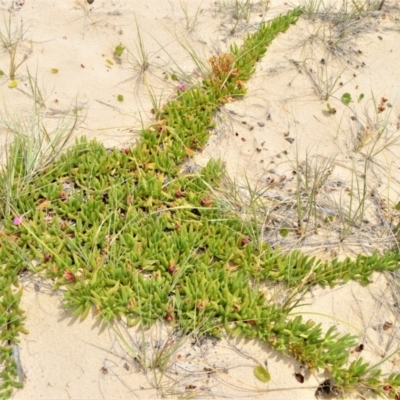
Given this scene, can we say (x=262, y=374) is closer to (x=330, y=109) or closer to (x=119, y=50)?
(x=330, y=109)

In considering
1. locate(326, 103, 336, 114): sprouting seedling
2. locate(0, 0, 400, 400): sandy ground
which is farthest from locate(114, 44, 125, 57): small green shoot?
locate(326, 103, 336, 114): sprouting seedling

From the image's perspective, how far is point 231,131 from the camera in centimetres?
402

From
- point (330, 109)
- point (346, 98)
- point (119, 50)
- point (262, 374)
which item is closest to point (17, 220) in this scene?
point (262, 374)

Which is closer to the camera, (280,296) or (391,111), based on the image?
(280,296)

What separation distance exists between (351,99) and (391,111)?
357 mm

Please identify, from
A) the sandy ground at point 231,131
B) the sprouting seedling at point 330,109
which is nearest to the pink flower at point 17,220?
the sandy ground at point 231,131

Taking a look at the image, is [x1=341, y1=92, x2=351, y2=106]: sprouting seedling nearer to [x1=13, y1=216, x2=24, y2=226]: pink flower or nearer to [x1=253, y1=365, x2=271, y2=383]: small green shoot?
[x1=253, y1=365, x2=271, y2=383]: small green shoot

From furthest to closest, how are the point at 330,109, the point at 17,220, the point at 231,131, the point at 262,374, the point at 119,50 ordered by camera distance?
the point at 119,50
the point at 330,109
the point at 231,131
the point at 17,220
the point at 262,374

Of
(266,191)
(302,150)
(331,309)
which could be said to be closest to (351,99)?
(302,150)

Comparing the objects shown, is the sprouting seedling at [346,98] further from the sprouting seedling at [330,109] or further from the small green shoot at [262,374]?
the small green shoot at [262,374]

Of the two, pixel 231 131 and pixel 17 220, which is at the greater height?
pixel 231 131

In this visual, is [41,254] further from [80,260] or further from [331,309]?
[331,309]

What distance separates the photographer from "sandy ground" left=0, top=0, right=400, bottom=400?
2721mm

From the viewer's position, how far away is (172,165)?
3576mm
